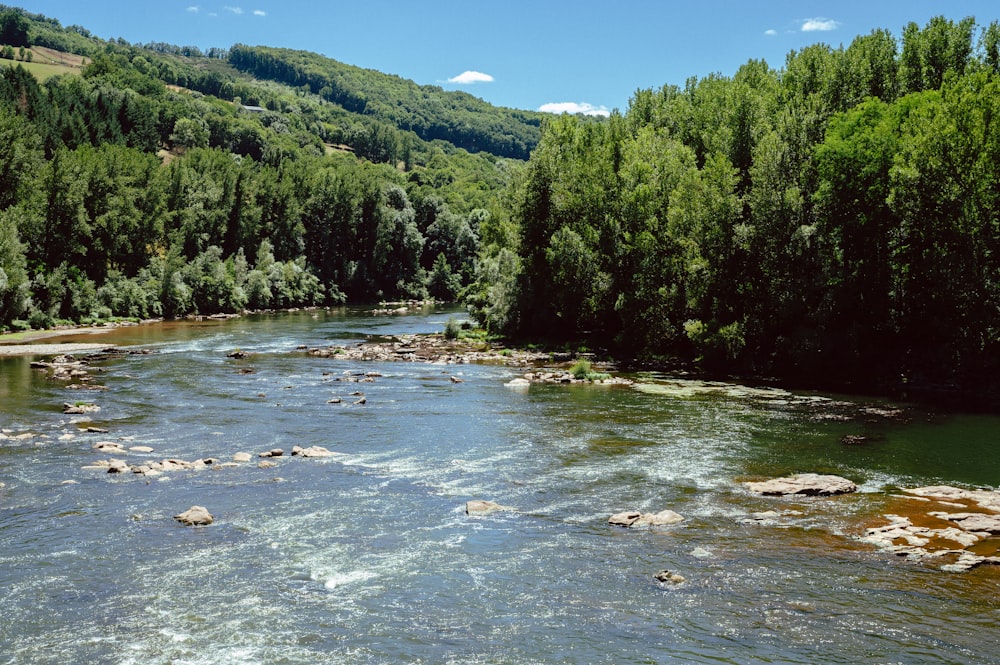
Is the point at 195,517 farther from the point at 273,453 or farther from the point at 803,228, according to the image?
the point at 803,228

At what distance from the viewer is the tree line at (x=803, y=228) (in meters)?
44.2

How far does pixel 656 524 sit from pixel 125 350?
5295 cm

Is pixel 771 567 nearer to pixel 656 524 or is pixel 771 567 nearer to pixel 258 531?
pixel 656 524

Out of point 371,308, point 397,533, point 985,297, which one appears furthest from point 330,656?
point 371,308

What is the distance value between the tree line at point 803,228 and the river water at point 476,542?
33.2 feet

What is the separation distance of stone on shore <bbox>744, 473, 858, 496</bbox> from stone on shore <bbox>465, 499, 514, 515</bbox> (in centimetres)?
825

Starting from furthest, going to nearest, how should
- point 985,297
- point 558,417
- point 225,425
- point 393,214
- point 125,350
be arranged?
point 393,214
point 125,350
point 985,297
point 558,417
point 225,425

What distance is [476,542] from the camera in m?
20.8

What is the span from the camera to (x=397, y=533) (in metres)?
21.4

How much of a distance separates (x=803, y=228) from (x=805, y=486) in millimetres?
28502

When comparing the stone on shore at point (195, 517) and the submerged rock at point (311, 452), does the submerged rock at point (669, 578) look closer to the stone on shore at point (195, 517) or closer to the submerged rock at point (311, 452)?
the stone on shore at point (195, 517)

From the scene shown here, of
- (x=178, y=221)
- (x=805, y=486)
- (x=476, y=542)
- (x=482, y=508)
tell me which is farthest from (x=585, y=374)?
(x=178, y=221)

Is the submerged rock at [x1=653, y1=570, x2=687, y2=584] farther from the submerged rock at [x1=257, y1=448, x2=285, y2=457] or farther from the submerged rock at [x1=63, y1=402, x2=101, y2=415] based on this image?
the submerged rock at [x1=63, y1=402, x2=101, y2=415]

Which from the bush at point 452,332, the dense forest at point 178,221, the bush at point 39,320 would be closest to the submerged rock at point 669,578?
the bush at point 452,332
